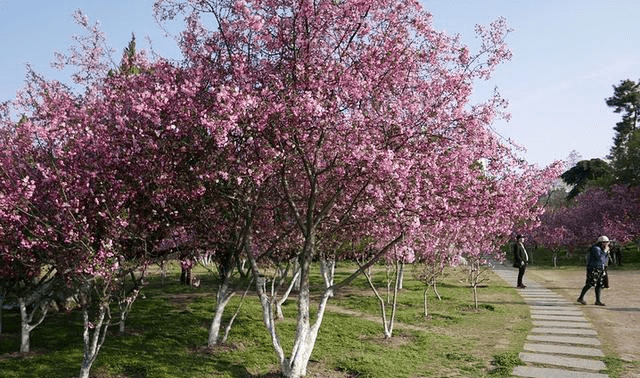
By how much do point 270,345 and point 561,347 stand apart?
667cm

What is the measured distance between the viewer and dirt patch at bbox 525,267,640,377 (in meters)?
10.5

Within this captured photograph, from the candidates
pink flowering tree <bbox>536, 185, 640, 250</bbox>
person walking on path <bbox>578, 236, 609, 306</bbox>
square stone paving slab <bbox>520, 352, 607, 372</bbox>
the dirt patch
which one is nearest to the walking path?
square stone paving slab <bbox>520, 352, 607, 372</bbox>

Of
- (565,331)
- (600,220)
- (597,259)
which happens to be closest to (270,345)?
(565,331)

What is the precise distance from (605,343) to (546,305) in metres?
6.26

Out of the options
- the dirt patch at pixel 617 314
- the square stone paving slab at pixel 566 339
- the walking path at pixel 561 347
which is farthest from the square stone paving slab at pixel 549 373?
the square stone paving slab at pixel 566 339

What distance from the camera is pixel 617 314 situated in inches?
588

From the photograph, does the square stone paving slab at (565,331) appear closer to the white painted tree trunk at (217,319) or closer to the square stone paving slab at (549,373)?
the square stone paving slab at (549,373)

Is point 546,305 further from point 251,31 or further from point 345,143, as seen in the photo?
point 251,31

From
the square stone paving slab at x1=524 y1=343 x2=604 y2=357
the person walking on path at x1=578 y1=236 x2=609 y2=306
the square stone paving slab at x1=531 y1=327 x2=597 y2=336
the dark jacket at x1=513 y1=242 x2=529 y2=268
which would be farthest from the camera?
the dark jacket at x1=513 y1=242 x2=529 y2=268

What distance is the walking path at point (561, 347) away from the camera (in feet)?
29.6

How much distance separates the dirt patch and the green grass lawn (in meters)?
1.95

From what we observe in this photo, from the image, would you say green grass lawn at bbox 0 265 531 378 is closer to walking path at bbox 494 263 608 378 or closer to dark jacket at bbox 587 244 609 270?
walking path at bbox 494 263 608 378

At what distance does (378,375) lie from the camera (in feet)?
30.6

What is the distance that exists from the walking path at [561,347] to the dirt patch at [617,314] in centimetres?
33
